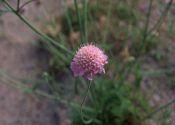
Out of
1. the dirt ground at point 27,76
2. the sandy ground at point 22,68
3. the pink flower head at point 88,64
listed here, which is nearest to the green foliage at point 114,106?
the dirt ground at point 27,76

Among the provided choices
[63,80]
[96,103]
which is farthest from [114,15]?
[96,103]

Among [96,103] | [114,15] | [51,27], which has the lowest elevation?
[96,103]

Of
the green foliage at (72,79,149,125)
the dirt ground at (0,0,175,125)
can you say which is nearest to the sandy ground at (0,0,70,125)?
the dirt ground at (0,0,175,125)

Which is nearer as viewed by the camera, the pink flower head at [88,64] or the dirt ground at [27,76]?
the pink flower head at [88,64]

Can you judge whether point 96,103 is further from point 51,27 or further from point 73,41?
point 51,27

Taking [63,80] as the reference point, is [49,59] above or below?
above

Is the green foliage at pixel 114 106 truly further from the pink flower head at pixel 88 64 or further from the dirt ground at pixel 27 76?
the pink flower head at pixel 88 64

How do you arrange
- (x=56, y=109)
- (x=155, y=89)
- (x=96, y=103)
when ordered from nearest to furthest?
(x=96, y=103), (x=155, y=89), (x=56, y=109)

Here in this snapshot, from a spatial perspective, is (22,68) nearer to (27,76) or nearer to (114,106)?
(27,76)
